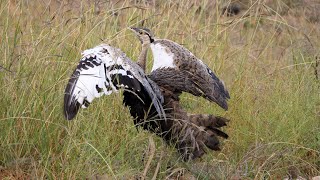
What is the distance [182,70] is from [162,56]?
206mm

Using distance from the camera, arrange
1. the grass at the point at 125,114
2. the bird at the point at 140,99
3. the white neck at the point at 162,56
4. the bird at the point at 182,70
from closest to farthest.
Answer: the grass at the point at 125,114, the bird at the point at 140,99, the bird at the point at 182,70, the white neck at the point at 162,56

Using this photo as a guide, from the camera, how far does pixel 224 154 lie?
5.87 meters

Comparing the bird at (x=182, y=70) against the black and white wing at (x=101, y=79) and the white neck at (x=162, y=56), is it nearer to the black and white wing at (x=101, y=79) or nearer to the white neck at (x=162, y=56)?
the white neck at (x=162, y=56)

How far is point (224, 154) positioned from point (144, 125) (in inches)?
24.8

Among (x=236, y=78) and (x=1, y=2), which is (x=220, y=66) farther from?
(x=1, y=2)

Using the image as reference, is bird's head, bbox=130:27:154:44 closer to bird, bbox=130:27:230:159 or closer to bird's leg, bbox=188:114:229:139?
bird, bbox=130:27:230:159

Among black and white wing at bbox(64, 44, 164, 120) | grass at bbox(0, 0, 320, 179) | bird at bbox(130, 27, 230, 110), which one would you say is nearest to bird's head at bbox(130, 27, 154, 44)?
bird at bbox(130, 27, 230, 110)

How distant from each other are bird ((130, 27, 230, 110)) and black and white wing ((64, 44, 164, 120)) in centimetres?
57

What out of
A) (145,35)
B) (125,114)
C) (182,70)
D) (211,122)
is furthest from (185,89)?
(145,35)

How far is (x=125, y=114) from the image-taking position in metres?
6.12

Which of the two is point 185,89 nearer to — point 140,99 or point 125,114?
point 125,114

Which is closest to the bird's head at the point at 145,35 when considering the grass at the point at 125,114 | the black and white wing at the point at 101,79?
the grass at the point at 125,114

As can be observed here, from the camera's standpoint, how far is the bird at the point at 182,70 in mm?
6020

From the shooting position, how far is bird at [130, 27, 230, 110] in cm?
602
